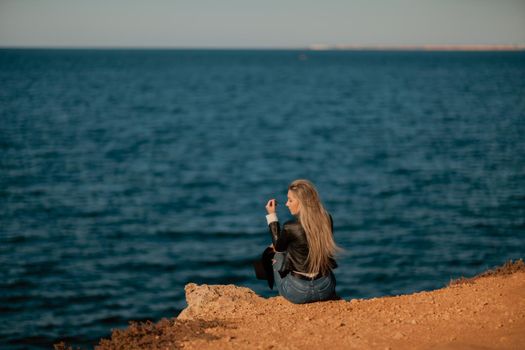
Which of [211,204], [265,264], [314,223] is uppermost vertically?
[314,223]

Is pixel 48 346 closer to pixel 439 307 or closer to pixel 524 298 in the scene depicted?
pixel 439 307

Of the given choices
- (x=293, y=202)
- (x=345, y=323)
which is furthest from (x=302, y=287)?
(x=293, y=202)

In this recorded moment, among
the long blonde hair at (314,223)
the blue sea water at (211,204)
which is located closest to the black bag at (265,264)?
the long blonde hair at (314,223)

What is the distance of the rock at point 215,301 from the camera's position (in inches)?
360

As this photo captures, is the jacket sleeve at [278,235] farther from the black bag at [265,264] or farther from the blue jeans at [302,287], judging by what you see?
the black bag at [265,264]

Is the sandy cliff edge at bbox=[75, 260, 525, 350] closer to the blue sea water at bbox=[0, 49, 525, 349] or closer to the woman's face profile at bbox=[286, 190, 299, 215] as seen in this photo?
the woman's face profile at bbox=[286, 190, 299, 215]

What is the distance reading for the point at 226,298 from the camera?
373 inches

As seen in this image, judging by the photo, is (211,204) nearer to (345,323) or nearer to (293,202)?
(293,202)

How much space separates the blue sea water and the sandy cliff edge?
318 inches

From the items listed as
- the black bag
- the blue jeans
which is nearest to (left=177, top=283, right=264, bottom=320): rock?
the black bag

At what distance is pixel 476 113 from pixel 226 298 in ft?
211

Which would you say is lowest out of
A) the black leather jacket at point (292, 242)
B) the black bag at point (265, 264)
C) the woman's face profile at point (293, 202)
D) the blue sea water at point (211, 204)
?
the blue sea water at point (211, 204)

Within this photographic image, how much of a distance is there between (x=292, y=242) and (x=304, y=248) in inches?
7.9

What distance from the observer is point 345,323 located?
324 inches
